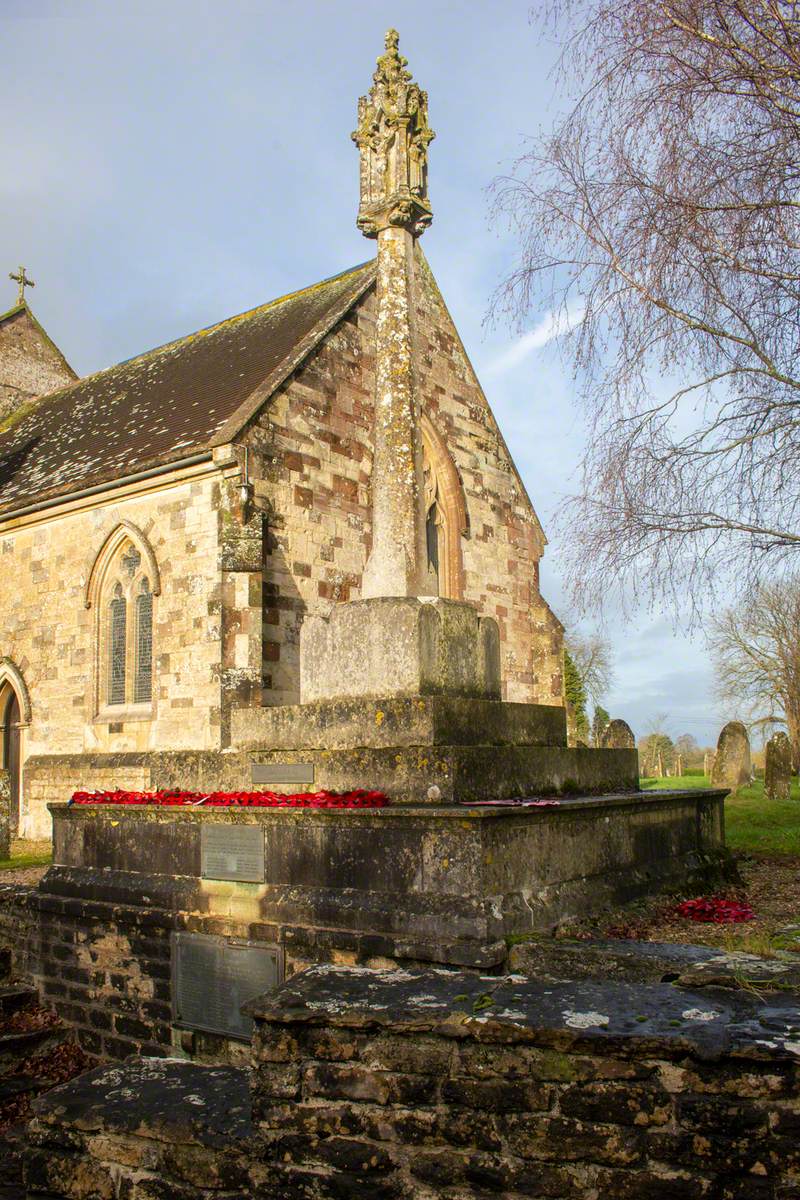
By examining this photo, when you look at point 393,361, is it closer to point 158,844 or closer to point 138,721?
point 158,844

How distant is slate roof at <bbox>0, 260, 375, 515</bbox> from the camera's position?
16016mm

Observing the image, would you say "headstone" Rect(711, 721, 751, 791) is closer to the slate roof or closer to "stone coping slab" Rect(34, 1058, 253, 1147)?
the slate roof

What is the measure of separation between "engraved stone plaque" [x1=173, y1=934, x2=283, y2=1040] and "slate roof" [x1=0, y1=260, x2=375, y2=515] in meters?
8.91

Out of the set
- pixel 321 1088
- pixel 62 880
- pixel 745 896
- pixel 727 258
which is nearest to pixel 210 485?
pixel 62 880

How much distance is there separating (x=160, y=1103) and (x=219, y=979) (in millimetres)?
2760

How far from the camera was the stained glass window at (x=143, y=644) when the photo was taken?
16.3 meters

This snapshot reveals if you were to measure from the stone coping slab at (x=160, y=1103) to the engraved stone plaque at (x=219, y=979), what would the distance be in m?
1.84

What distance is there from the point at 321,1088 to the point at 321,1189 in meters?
0.33

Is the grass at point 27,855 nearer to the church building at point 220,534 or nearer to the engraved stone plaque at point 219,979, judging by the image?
the church building at point 220,534

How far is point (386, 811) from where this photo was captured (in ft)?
19.8

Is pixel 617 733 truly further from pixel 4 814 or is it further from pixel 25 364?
pixel 25 364

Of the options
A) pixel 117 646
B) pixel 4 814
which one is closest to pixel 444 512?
pixel 117 646

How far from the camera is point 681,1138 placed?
118 inches

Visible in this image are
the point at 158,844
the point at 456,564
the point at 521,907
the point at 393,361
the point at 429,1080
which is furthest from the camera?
the point at 456,564
